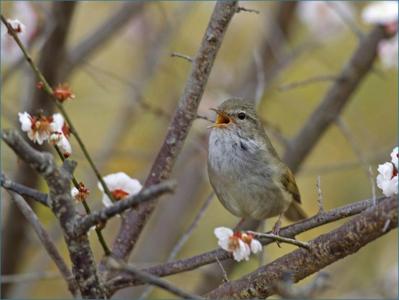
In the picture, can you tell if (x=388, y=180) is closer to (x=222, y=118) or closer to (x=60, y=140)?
(x=60, y=140)

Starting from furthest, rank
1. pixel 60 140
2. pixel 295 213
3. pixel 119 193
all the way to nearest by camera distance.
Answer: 1. pixel 295 213
2. pixel 119 193
3. pixel 60 140

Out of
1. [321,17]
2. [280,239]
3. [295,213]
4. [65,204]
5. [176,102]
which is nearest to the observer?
[65,204]

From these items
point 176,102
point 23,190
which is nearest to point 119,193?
point 23,190

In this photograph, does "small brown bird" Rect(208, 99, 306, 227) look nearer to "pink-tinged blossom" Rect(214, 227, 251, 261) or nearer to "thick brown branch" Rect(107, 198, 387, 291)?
"thick brown branch" Rect(107, 198, 387, 291)

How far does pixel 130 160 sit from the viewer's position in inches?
231

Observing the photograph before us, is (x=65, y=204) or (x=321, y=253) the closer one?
(x=65, y=204)

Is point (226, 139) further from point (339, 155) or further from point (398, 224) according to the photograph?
point (339, 155)

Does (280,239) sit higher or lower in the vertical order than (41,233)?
lower

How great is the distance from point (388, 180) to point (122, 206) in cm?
93

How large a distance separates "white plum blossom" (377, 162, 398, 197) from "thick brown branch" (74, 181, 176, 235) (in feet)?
2.64

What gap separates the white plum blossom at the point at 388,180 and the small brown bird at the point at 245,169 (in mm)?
1287

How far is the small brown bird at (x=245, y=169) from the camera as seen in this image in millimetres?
3590

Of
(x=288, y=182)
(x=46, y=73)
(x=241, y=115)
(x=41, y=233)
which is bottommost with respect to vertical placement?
(x=41, y=233)

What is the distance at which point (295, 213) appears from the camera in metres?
4.18
